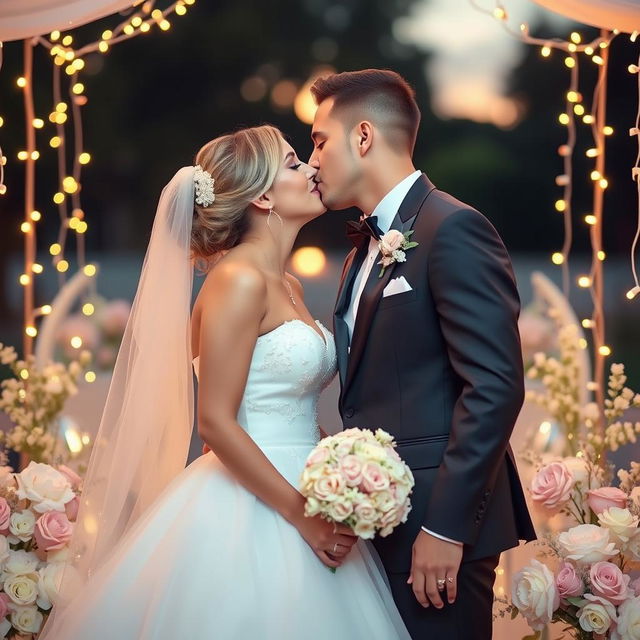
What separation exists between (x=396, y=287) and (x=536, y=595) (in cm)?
91

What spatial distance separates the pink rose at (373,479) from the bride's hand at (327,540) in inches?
9.5

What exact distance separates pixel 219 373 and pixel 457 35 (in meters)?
5.16

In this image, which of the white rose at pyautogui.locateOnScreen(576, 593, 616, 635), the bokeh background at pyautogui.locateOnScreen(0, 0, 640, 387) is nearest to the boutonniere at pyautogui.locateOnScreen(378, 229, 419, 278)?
A: the white rose at pyautogui.locateOnScreen(576, 593, 616, 635)

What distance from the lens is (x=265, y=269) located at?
265 cm

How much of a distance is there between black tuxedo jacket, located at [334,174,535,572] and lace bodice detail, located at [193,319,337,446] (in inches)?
4.4

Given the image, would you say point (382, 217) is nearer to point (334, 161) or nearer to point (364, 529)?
point (334, 161)

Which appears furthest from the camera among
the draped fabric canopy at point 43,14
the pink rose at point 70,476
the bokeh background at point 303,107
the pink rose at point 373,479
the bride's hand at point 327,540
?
the bokeh background at point 303,107

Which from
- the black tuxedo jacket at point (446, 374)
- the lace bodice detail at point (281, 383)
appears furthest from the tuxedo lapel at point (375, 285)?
the lace bodice detail at point (281, 383)

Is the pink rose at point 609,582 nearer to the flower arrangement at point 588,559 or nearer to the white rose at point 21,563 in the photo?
the flower arrangement at point 588,559

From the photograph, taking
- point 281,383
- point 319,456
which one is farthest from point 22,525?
point 319,456

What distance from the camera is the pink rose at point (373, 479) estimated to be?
203 cm

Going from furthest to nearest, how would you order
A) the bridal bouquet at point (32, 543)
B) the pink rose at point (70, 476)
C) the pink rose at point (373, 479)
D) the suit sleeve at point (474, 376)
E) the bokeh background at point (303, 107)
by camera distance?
the bokeh background at point (303, 107) < the pink rose at point (70, 476) < the bridal bouquet at point (32, 543) < the suit sleeve at point (474, 376) < the pink rose at point (373, 479)

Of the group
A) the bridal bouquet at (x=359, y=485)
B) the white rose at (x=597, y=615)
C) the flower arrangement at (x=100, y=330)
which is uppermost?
the bridal bouquet at (x=359, y=485)

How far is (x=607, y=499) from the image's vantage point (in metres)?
2.68
